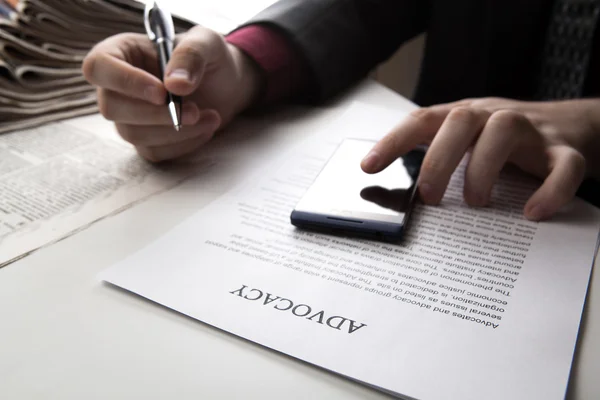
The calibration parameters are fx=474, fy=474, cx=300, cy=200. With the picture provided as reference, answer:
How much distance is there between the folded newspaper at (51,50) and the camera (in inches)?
23.7

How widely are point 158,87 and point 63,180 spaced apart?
0.13 meters

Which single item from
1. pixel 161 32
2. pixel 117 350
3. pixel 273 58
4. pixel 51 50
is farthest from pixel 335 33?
pixel 117 350

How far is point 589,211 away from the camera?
1.33 feet

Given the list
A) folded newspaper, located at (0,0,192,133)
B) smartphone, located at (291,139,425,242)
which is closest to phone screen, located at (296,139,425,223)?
smartphone, located at (291,139,425,242)

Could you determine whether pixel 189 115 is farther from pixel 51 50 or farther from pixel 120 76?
pixel 51 50

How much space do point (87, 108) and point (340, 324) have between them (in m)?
0.51

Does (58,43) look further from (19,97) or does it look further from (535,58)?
(535,58)

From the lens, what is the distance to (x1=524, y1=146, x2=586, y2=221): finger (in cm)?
39

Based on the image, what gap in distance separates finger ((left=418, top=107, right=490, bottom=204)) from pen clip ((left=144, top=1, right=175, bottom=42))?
0.31m

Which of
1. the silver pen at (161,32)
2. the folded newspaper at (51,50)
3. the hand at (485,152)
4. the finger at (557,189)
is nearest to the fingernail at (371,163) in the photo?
the hand at (485,152)

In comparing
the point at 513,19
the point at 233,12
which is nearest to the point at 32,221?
the point at 233,12

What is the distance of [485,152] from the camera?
1.36 ft

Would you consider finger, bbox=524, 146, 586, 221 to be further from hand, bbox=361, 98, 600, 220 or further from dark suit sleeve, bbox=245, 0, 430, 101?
dark suit sleeve, bbox=245, 0, 430, 101

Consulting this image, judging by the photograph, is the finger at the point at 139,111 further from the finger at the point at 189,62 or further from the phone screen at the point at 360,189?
the phone screen at the point at 360,189
